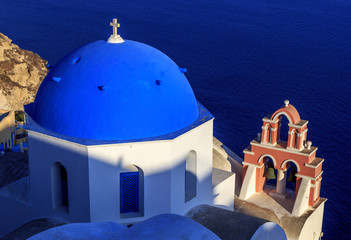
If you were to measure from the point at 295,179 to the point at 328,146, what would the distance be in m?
15.8

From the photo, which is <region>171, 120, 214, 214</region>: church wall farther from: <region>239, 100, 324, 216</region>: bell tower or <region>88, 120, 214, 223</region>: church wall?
<region>239, 100, 324, 216</region>: bell tower

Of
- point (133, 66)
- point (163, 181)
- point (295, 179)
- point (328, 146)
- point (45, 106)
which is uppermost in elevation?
point (133, 66)

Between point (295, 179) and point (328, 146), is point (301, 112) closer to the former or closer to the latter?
point (328, 146)

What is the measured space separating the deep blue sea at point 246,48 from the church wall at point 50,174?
1515cm

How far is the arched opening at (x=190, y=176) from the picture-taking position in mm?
13719

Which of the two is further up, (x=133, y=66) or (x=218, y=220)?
(x=133, y=66)

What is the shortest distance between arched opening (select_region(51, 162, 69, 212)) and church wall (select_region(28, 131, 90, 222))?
0.07m

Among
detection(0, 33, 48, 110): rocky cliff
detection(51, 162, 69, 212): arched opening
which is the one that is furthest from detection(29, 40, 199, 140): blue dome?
detection(0, 33, 48, 110): rocky cliff

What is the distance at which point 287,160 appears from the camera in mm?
17172

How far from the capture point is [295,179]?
58.6 feet

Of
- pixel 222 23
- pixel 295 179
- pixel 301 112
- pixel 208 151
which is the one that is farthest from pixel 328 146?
pixel 222 23

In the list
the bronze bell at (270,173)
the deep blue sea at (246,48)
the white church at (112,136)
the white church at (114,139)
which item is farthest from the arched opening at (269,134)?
the deep blue sea at (246,48)

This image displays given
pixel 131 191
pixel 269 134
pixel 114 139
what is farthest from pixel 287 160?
pixel 114 139

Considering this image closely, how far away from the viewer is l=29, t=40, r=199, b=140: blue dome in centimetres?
1227
